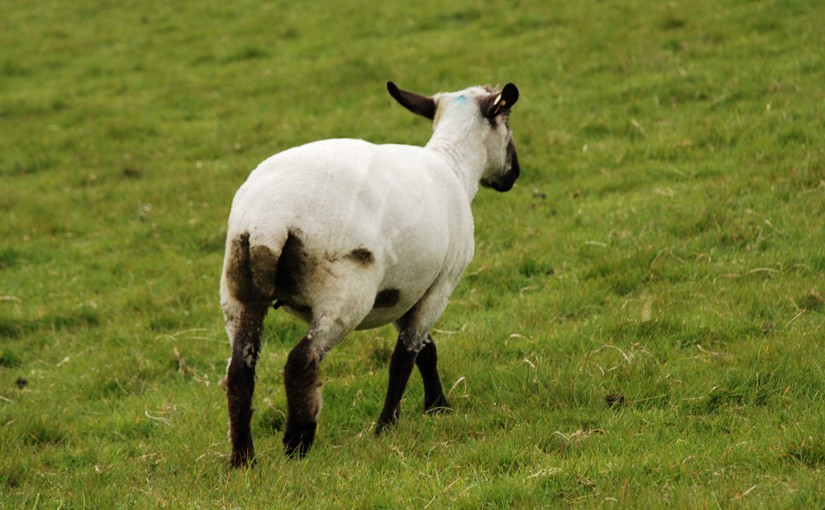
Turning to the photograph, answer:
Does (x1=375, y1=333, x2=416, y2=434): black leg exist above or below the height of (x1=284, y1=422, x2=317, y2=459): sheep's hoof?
below

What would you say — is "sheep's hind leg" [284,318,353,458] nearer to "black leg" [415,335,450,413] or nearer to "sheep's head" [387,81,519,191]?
"black leg" [415,335,450,413]

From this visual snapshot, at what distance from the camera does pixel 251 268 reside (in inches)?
184

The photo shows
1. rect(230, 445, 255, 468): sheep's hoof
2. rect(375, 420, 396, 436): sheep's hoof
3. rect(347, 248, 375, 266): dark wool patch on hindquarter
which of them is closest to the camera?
rect(347, 248, 375, 266): dark wool patch on hindquarter

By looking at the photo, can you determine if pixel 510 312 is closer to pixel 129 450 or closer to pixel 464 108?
pixel 464 108

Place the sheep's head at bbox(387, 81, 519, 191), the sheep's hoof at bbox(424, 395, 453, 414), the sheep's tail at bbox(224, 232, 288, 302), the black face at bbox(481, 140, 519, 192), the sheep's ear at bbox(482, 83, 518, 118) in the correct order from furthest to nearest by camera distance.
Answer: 1. the black face at bbox(481, 140, 519, 192)
2. the sheep's head at bbox(387, 81, 519, 191)
3. the sheep's ear at bbox(482, 83, 518, 118)
4. the sheep's hoof at bbox(424, 395, 453, 414)
5. the sheep's tail at bbox(224, 232, 288, 302)

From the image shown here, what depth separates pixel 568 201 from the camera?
32.5 ft

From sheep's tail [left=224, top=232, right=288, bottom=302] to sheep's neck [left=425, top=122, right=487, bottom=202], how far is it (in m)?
2.10

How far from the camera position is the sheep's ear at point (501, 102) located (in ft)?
21.2

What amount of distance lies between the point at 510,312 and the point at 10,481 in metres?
3.90

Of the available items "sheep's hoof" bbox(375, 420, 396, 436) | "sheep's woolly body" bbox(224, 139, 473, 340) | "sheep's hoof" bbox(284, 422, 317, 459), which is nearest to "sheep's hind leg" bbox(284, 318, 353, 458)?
"sheep's hoof" bbox(284, 422, 317, 459)

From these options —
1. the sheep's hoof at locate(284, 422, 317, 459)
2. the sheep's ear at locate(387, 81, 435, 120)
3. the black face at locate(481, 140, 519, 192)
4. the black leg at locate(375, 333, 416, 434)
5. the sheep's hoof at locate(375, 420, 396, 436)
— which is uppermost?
the sheep's ear at locate(387, 81, 435, 120)

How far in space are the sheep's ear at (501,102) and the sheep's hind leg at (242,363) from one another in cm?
253

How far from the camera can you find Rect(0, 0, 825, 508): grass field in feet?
15.9

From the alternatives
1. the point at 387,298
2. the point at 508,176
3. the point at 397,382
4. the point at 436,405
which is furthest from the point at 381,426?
the point at 508,176
